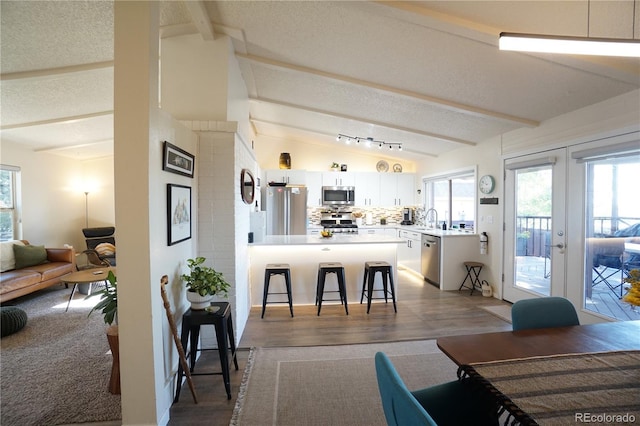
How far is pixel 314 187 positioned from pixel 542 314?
535 cm

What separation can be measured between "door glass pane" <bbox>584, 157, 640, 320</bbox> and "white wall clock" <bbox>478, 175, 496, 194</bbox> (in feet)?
4.37

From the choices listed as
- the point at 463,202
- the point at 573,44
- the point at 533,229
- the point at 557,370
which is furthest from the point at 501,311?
the point at 573,44

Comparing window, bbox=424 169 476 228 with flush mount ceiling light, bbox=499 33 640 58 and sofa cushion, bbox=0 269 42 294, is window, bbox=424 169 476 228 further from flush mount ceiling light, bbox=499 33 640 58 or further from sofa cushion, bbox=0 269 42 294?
sofa cushion, bbox=0 269 42 294

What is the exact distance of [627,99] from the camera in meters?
2.63

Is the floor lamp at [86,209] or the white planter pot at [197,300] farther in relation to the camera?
the floor lamp at [86,209]

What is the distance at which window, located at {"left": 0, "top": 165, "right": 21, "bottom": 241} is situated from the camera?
4.61 metres

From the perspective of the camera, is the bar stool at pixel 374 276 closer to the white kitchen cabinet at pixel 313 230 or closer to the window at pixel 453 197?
the window at pixel 453 197

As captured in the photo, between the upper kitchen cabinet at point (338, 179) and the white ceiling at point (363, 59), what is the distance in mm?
2438

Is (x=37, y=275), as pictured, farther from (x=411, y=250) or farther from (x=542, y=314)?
(x=411, y=250)

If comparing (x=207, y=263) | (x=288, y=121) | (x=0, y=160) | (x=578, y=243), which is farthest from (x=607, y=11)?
(x=0, y=160)

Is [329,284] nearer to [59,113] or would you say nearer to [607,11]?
[607,11]

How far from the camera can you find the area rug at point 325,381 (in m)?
1.86

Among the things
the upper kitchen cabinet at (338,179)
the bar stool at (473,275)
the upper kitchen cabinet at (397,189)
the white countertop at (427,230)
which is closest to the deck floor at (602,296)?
the bar stool at (473,275)

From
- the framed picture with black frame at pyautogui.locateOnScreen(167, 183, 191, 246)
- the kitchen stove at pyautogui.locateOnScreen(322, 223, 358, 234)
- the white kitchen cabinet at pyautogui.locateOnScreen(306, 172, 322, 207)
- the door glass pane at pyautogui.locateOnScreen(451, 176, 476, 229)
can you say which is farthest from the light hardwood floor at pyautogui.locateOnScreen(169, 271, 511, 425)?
the white kitchen cabinet at pyautogui.locateOnScreen(306, 172, 322, 207)
